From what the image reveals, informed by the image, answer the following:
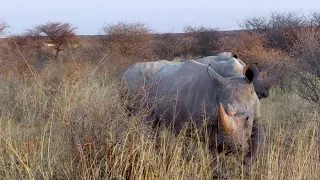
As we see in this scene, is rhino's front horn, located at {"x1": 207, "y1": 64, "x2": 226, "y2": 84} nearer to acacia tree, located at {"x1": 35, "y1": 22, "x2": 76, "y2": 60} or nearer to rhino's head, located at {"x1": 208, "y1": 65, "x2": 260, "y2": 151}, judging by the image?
rhino's head, located at {"x1": 208, "y1": 65, "x2": 260, "y2": 151}

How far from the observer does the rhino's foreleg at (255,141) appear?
554 cm

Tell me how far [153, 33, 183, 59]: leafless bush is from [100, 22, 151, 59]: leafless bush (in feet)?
1.82

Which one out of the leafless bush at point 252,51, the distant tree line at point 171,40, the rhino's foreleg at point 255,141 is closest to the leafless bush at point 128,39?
the distant tree line at point 171,40

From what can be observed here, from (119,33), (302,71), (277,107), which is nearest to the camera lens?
(302,71)

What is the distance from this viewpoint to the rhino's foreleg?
554cm

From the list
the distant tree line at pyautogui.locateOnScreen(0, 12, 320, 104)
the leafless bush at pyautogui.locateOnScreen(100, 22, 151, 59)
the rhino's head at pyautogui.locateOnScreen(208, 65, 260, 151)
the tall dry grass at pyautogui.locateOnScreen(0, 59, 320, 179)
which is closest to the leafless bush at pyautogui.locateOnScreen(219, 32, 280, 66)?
the distant tree line at pyautogui.locateOnScreen(0, 12, 320, 104)

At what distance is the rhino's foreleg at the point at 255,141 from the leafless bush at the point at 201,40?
1888 centimetres

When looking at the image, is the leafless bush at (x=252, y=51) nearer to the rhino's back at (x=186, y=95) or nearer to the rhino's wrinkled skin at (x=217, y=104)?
the rhino's back at (x=186, y=95)

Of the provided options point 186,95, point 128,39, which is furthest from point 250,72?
point 128,39

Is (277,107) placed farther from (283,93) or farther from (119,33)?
(119,33)

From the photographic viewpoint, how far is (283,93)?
12289 mm

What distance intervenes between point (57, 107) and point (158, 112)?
4.46 ft

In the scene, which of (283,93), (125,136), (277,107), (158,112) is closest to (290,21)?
(283,93)

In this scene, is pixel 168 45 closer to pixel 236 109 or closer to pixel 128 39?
pixel 128 39
